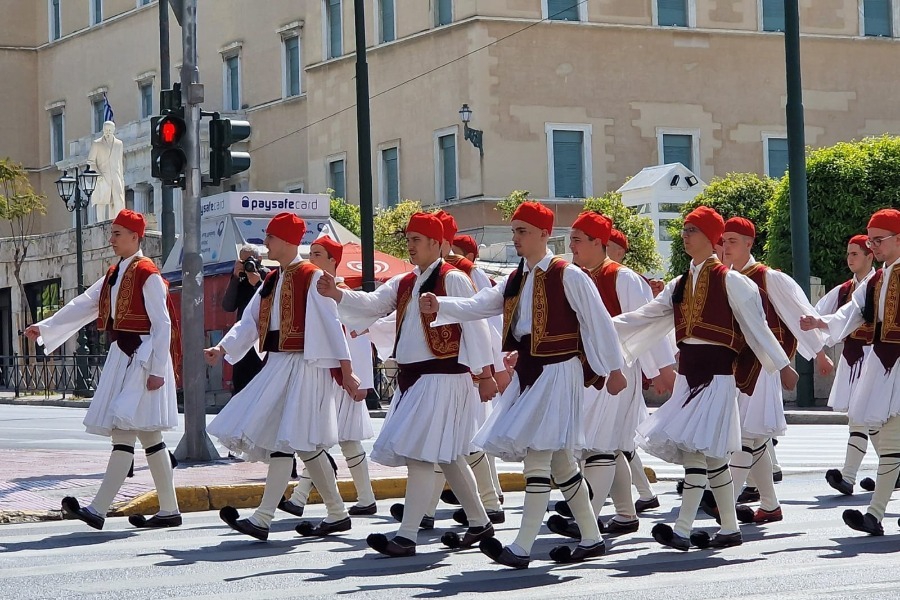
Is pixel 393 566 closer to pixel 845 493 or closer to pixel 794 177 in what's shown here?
pixel 845 493

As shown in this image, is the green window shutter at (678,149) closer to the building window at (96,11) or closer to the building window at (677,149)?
the building window at (677,149)

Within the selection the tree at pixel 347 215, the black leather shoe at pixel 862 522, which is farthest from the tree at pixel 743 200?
the black leather shoe at pixel 862 522

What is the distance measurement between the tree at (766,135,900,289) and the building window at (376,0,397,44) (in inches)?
745

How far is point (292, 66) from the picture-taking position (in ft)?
203

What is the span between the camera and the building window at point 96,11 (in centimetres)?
7425

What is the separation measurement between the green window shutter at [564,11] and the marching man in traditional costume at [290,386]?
4048 centimetres

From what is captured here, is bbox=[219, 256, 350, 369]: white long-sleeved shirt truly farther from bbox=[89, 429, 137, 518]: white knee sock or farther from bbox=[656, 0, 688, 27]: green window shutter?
bbox=[656, 0, 688, 27]: green window shutter

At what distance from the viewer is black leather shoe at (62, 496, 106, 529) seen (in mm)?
11550

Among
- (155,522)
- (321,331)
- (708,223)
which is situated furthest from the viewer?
(155,522)

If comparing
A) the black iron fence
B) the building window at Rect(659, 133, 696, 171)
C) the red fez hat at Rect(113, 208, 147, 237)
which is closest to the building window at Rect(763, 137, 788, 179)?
the building window at Rect(659, 133, 696, 171)

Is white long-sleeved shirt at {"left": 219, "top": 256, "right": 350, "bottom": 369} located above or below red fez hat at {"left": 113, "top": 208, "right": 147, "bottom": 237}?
below

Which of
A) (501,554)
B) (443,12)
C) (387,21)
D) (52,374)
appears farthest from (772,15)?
(501,554)

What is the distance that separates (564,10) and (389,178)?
24.2ft

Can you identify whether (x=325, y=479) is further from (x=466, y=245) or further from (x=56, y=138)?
(x=56, y=138)
